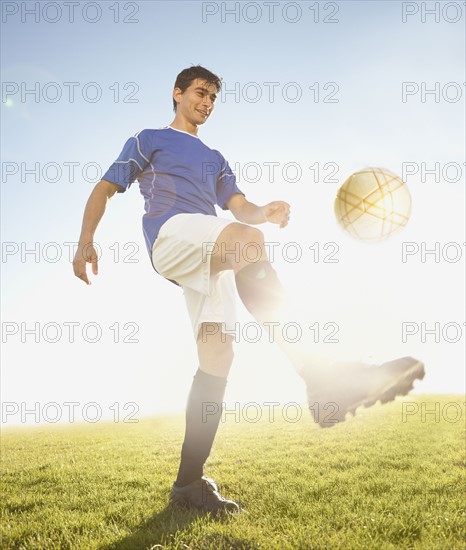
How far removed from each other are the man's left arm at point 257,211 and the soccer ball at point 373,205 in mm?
1753

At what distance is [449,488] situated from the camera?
390cm

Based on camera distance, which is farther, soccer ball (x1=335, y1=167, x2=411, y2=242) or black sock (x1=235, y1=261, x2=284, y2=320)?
soccer ball (x1=335, y1=167, x2=411, y2=242)

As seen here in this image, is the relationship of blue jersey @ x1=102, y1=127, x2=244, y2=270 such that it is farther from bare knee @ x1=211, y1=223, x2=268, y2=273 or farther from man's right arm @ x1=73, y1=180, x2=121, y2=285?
bare knee @ x1=211, y1=223, x2=268, y2=273

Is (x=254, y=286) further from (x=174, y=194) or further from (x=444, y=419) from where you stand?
(x=444, y=419)

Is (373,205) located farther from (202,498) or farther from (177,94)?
(202,498)

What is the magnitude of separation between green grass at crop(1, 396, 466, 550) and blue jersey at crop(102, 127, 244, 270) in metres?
2.00

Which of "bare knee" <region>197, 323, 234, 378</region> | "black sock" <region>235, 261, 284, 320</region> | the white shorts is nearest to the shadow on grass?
"bare knee" <region>197, 323, 234, 378</region>

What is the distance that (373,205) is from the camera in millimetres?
5551

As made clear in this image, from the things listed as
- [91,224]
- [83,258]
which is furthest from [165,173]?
[83,258]

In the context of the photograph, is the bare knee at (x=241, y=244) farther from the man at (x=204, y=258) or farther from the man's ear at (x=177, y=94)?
the man's ear at (x=177, y=94)

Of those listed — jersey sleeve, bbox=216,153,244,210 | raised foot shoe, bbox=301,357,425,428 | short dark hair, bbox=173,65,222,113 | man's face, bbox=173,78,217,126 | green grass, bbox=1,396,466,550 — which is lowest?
green grass, bbox=1,396,466,550

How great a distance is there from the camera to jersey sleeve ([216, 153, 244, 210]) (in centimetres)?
440

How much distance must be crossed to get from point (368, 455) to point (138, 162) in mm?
4174

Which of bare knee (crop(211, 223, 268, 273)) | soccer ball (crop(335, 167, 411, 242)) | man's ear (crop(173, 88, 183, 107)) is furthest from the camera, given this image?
soccer ball (crop(335, 167, 411, 242))
